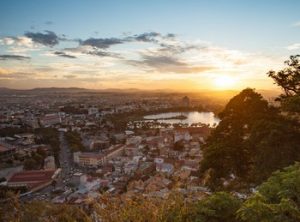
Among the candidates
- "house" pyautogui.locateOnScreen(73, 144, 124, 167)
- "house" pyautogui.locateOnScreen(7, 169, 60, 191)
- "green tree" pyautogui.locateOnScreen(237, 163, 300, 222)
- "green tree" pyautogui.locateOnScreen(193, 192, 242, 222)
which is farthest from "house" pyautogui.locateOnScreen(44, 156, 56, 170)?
"green tree" pyautogui.locateOnScreen(237, 163, 300, 222)

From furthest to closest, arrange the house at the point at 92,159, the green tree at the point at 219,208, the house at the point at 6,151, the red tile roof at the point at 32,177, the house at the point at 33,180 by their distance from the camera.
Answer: the house at the point at 6,151 → the house at the point at 92,159 → the red tile roof at the point at 32,177 → the house at the point at 33,180 → the green tree at the point at 219,208

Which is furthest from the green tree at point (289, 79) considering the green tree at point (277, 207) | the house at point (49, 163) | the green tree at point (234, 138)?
the house at point (49, 163)

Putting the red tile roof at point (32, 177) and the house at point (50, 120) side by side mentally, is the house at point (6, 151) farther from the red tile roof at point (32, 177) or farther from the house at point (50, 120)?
the house at point (50, 120)

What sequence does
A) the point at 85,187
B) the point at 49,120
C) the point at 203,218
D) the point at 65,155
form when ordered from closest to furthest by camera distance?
1. the point at 203,218
2. the point at 85,187
3. the point at 65,155
4. the point at 49,120

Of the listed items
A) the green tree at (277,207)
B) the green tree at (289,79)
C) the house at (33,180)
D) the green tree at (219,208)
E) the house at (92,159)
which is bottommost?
the house at (92,159)

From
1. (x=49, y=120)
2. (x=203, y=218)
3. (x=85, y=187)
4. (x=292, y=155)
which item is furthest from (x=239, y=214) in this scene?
(x=49, y=120)

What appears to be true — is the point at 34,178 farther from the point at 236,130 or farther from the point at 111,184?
the point at 236,130

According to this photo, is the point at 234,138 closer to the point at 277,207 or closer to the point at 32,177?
the point at 277,207

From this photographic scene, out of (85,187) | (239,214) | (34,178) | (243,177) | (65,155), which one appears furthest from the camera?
(65,155)

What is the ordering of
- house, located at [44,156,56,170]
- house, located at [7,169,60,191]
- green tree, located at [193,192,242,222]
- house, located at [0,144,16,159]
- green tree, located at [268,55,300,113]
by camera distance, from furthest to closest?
house, located at [0,144,16,159]
house, located at [44,156,56,170]
house, located at [7,169,60,191]
green tree, located at [268,55,300,113]
green tree, located at [193,192,242,222]

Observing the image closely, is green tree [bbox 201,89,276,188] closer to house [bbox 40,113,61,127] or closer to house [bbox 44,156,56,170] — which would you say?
house [bbox 44,156,56,170]

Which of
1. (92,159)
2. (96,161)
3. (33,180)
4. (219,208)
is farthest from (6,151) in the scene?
(219,208)
